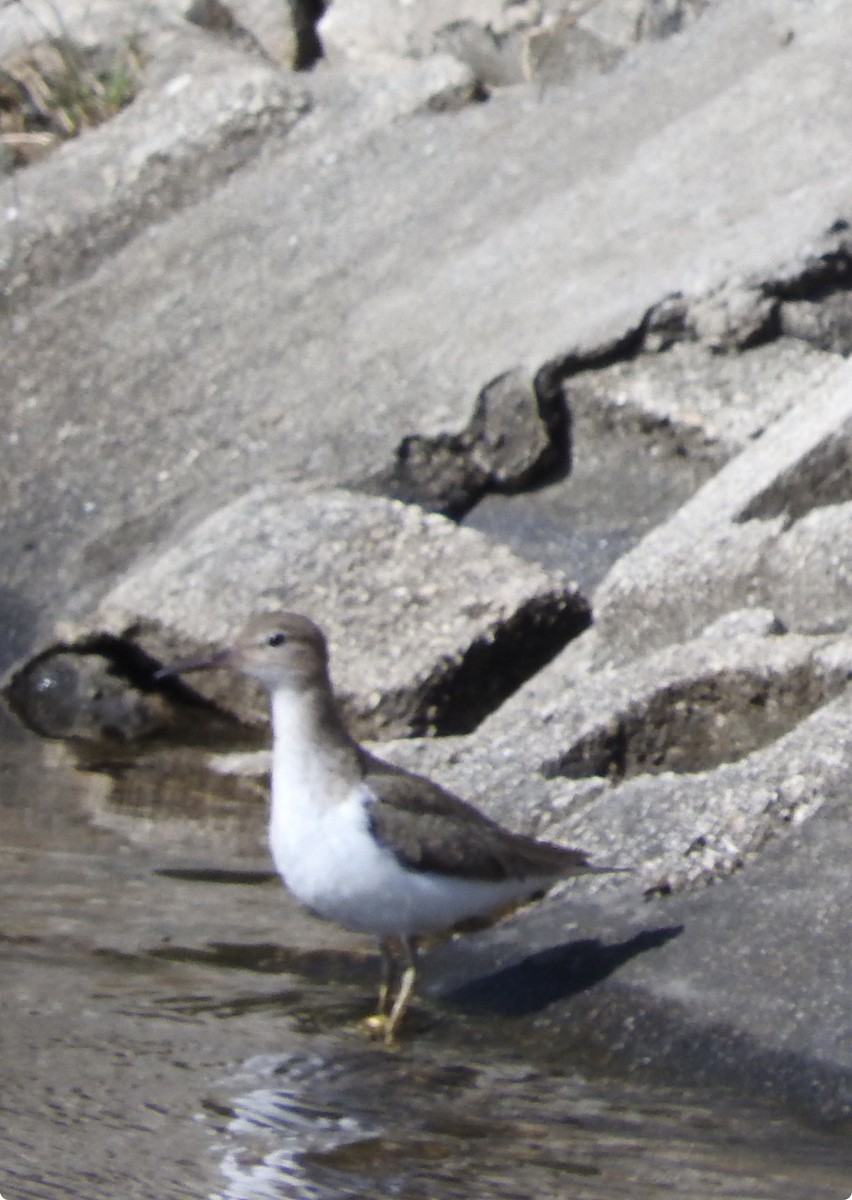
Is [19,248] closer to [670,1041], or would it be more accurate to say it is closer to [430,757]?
[430,757]

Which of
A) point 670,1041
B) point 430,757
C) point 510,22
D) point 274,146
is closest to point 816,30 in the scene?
point 510,22

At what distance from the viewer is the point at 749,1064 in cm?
443

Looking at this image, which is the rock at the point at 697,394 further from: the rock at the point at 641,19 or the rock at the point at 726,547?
the rock at the point at 641,19

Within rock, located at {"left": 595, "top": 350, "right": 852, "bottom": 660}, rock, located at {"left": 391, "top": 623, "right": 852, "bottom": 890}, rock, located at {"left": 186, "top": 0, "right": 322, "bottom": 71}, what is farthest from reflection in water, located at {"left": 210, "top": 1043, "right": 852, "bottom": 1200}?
rock, located at {"left": 186, "top": 0, "right": 322, "bottom": 71}

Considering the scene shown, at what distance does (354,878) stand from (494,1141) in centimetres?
88

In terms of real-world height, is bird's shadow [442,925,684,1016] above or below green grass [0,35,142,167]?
below

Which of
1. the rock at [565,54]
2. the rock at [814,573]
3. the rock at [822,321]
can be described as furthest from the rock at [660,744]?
the rock at [565,54]

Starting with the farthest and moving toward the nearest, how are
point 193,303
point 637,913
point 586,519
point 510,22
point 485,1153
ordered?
1. point 510,22
2. point 193,303
3. point 586,519
4. point 637,913
5. point 485,1153

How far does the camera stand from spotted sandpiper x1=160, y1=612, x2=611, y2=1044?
4988mm

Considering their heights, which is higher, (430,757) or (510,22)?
(510,22)

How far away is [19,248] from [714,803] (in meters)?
5.97

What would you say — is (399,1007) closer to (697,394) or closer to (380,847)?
(380,847)

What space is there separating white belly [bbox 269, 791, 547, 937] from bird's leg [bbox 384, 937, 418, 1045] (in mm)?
52

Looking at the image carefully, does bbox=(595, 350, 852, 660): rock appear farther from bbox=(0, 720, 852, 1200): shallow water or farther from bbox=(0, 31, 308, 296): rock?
bbox=(0, 31, 308, 296): rock
